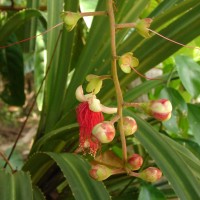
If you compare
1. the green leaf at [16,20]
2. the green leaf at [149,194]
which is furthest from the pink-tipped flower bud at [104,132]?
the green leaf at [16,20]

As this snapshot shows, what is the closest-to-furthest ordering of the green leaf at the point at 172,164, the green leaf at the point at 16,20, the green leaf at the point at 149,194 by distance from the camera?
the green leaf at the point at 172,164
the green leaf at the point at 149,194
the green leaf at the point at 16,20

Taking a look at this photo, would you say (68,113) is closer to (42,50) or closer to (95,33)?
(95,33)

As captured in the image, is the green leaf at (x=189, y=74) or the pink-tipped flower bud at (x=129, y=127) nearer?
the pink-tipped flower bud at (x=129, y=127)

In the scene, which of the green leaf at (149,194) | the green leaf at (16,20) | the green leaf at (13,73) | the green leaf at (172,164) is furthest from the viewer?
the green leaf at (13,73)

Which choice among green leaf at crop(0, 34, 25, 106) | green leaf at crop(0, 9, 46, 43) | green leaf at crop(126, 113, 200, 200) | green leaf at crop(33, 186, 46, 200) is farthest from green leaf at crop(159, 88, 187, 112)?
green leaf at crop(0, 34, 25, 106)

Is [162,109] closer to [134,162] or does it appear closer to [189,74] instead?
[134,162]

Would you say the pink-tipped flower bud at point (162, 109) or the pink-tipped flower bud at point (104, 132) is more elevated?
the pink-tipped flower bud at point (162, 109)

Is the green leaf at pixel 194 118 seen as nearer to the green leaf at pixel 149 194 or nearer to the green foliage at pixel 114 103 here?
the green foliage at pixel 114 103

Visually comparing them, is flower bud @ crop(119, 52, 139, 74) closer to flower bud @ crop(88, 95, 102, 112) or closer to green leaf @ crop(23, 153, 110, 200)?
flower bud @ crop(88, 95, 102, 112)
